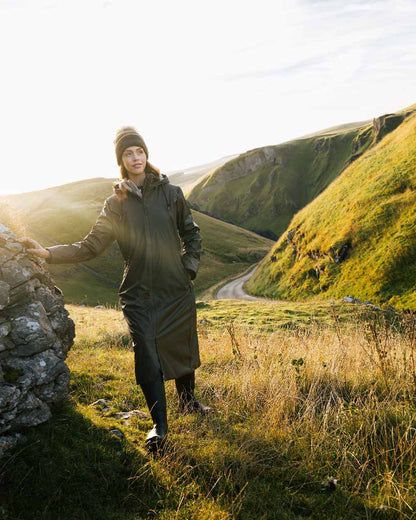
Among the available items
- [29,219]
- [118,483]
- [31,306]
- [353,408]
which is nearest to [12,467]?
[118,483]

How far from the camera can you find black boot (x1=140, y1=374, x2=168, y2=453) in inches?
153

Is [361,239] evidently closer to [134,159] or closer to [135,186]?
[134,159]

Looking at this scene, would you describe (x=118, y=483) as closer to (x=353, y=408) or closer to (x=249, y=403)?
(x=249, y=403)

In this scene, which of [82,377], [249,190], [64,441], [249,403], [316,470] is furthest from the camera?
[249,190]

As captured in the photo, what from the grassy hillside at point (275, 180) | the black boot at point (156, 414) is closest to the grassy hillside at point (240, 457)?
the black boot at point (156, 414)

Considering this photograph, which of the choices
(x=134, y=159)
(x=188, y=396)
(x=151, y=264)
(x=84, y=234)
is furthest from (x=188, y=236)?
(x=84, y=234)

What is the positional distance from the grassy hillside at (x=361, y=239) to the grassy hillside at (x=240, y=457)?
24.3 m

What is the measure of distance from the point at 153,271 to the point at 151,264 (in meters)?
0.10

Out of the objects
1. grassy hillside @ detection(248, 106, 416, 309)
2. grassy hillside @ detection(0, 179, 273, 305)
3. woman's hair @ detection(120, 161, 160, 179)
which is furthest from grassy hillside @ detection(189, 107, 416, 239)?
woman's hair @ detection(120, 161, 160, 179)

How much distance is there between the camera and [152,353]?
4.30 meters

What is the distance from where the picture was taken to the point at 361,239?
112 ft

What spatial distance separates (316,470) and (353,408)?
1.25m

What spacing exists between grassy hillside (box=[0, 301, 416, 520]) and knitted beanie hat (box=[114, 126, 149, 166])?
355 cm

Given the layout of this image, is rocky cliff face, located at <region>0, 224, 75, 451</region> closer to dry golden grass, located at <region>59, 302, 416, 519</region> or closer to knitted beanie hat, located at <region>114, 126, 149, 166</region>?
dry golden grass, located at <region>59, 302, 416, 519</region>
